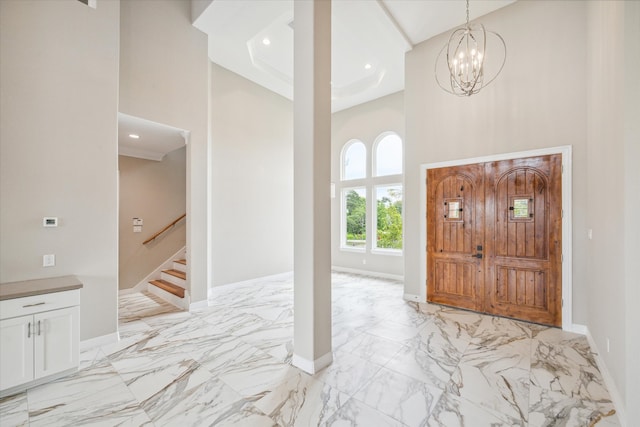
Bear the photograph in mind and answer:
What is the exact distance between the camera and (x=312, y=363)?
8.14 feet

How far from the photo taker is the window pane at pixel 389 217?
6.40 metres

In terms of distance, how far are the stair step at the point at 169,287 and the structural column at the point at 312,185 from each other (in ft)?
9.91

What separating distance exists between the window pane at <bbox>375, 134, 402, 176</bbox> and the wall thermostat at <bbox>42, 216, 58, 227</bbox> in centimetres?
590

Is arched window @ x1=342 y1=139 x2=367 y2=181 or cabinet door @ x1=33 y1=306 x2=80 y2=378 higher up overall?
arched window @ x1=342 y1=139 x2=367 y2=181

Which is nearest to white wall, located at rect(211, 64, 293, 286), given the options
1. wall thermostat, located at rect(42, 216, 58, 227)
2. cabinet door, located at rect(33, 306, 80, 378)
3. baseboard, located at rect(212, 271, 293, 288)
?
baseboard, located at rect(212, 271, 293, 288)

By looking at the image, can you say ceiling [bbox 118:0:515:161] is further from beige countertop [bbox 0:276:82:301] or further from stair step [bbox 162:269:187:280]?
stair step [bbox 162:269:187:280]

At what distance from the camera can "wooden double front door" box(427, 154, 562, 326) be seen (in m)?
3.56

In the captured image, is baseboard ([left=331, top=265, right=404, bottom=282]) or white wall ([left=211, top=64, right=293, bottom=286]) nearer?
white wall ([left=211, top=64, right=293, bottom=286])

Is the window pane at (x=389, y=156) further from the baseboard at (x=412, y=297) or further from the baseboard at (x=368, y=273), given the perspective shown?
the baseboard at (x=412, y=297)

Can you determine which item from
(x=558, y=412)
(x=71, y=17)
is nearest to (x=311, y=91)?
(x=71, y=17)

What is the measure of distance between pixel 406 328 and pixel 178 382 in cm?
271

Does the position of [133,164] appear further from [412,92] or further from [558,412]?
[558,412]

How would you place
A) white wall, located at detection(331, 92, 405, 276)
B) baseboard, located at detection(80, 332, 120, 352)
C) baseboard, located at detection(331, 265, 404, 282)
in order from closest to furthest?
baseboard, located at detection(80, 332, 120, 352) < baseboard, located at detection(331, 265, 404, 282) < white wall, located at detection(331, 92, 405, 276)

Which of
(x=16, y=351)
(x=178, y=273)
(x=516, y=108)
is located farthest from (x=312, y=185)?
(x=178, y=273)
